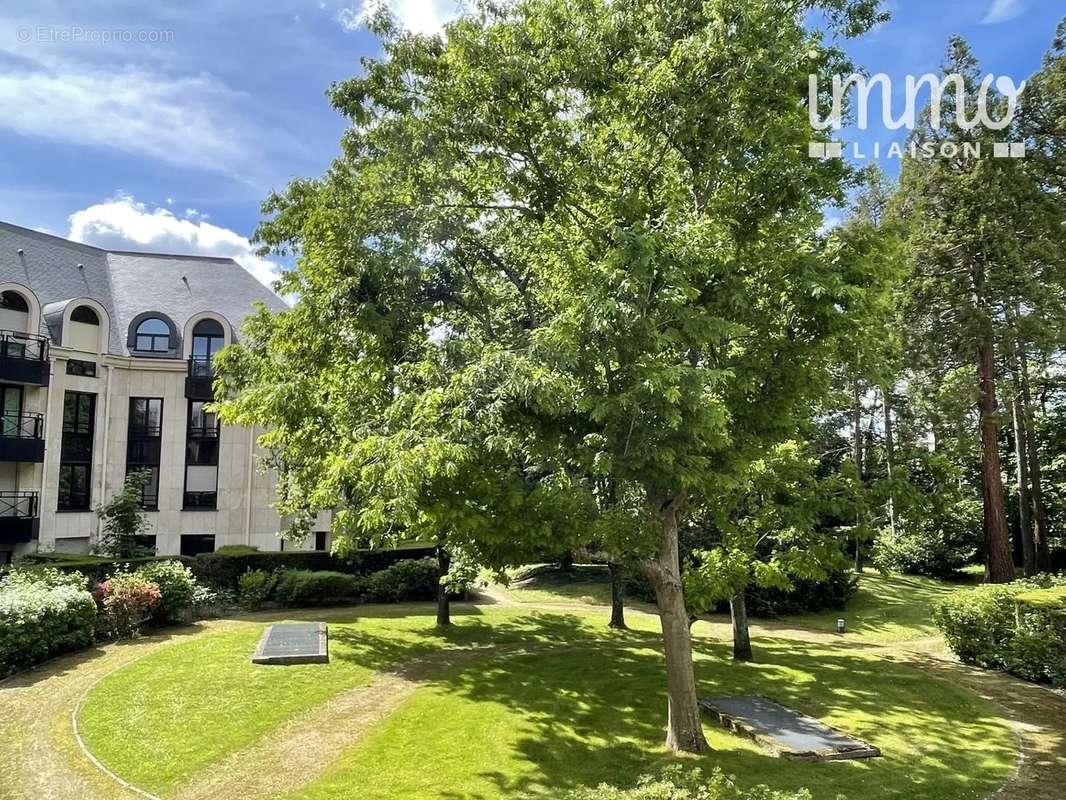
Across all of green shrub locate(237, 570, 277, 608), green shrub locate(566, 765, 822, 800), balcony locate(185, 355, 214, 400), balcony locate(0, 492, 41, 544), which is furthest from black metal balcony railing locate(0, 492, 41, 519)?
green shrub locate(566, 765, 822, 800)

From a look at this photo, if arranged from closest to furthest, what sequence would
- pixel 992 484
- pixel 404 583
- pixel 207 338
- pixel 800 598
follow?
1. pixel 992 484
2. pixel 800 598
3. pixel 404 583
4. pixel 207 338

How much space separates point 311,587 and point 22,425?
49.8 feet

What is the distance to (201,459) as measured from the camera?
32250 mm

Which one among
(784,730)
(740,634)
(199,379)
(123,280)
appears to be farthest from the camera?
(123,280)

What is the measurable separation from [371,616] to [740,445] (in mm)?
16659

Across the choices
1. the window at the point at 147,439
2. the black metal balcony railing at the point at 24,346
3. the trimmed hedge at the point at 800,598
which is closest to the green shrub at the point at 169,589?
the window at the point at 147,439

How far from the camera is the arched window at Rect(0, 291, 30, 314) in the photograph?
28.5 m

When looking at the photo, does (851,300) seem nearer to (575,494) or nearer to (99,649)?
(575,494)

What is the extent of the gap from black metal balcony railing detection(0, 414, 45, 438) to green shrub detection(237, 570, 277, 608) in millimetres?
12297

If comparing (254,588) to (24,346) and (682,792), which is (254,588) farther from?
(682,792)

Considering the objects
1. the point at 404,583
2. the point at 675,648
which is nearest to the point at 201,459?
the point at 404,583

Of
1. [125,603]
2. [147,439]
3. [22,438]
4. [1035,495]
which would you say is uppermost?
[147,439]

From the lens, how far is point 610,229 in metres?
11.3

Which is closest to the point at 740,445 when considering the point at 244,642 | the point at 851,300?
the point at 851,300
